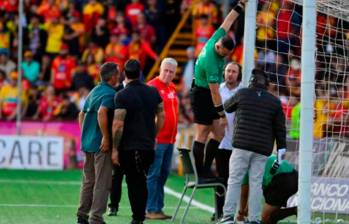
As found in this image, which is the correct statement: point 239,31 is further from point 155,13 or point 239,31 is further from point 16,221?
point 16,221

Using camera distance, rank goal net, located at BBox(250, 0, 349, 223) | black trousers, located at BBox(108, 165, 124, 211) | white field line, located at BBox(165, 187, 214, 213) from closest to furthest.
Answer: black trousers, located at BBox(108, 165, 124, 211) < goal net, located at BBox(250, 0, 349, 223) < white field line, located at BBox(165, 187, 214, 213)

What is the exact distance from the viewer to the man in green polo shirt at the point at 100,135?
13.8 meters

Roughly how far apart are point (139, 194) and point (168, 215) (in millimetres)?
2419

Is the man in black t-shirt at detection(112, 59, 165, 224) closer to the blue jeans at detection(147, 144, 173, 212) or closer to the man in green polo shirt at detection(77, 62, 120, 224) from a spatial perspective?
the man in green polo shirt at detection(77, 62, 120, 224)

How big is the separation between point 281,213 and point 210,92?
6.00ft

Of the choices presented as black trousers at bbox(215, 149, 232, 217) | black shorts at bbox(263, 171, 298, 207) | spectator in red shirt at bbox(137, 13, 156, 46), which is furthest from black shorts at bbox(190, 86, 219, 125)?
spectator in red shirt at bbox(137, 13, 156, 46)

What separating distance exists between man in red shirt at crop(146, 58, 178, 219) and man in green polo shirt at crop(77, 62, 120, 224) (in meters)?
2.02

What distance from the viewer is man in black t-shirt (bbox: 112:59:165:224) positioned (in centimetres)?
1373

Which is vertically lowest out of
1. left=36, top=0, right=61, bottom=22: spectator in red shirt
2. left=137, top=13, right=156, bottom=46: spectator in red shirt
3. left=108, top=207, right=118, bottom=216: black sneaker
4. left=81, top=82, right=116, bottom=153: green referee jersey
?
left=108, top=207, right=118, bottom=216: black sneaker

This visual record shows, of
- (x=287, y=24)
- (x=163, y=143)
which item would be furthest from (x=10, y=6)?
(x=163, y=143)

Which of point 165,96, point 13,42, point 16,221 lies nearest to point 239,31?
point 13,42


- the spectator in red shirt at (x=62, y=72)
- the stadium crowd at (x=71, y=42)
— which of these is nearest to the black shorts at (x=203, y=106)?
the stadium crowd at (x=71, y=42)

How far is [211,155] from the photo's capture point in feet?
50.8

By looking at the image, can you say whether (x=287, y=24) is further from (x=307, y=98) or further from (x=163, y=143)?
(x=307, y=98)
